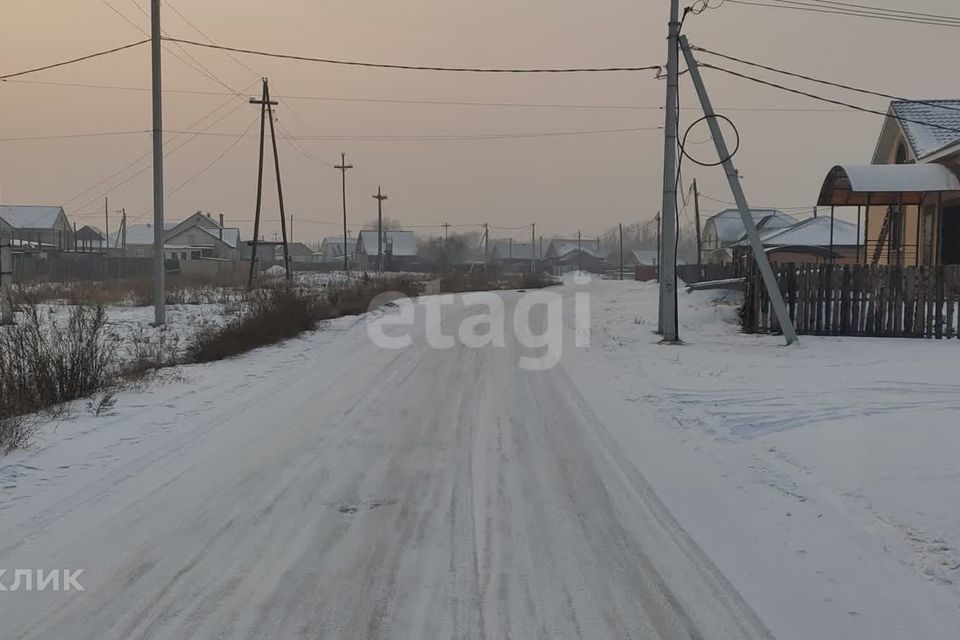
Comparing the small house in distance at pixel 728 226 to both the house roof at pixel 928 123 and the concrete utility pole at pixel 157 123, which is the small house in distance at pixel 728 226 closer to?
the house roof at pixel 928 123

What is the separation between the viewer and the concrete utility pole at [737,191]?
14500 millimetres

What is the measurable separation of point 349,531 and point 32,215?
94544 mm

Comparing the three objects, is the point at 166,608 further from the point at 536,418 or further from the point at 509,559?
the point at 536,418

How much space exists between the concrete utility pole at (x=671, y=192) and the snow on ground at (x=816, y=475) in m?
3.21

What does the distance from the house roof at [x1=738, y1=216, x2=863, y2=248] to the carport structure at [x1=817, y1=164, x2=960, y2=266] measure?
69.5 feet

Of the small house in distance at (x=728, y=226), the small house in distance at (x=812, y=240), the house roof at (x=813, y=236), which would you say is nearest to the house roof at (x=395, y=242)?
the small house in distance at (x=728, y=226)

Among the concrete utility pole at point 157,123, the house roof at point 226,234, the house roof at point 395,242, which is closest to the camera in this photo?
the concrete utility pole at point 157,123

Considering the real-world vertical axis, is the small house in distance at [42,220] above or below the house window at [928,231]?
above

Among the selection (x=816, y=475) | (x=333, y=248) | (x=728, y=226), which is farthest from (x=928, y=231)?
(x=333, y=248)

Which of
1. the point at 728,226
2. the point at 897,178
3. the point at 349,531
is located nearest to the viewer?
the point at 349,531

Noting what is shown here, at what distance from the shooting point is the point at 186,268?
65.1 m

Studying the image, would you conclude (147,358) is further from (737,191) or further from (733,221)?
(733,221)

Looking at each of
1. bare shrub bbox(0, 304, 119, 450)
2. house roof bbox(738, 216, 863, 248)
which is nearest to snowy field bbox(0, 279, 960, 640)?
bare shrub bbox(0, 304, 119, 450)

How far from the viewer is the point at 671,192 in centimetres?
1555
